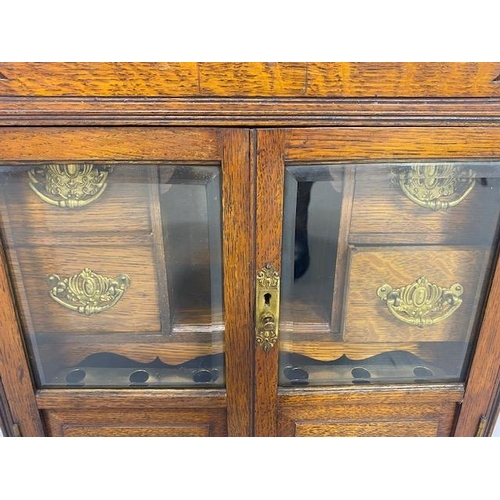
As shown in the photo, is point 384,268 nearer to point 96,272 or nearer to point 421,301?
point 421,301

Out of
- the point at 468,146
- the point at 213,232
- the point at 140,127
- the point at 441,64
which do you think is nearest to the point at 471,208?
the point at 468,146

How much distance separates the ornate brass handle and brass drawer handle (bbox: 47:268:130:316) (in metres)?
0.21

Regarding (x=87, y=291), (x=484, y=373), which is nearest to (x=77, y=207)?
(x=87, y=291)

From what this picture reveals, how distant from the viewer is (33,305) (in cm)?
80

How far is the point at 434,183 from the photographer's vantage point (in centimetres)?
73

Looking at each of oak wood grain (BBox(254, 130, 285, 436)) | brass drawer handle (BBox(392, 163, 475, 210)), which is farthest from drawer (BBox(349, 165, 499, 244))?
oak wood grain (BBox(254, 130, 285, 436))

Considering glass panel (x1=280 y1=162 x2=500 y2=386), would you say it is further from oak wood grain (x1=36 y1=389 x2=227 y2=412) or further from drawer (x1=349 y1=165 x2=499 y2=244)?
oak wood grain (x1=36 y1=389 x2=227 y2=412)

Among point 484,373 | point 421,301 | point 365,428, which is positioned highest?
point 421,301

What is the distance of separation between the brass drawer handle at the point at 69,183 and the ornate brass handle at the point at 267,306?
0.26 metres

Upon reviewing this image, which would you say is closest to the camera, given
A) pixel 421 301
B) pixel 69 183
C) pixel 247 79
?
pixel 247 79

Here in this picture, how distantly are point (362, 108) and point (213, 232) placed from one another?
0.87ft

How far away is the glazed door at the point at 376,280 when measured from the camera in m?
0.68

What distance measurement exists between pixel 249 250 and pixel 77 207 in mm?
252

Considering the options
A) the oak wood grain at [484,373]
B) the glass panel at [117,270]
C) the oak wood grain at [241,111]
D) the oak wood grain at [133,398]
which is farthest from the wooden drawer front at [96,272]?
the oak wood grain at [484,373]
